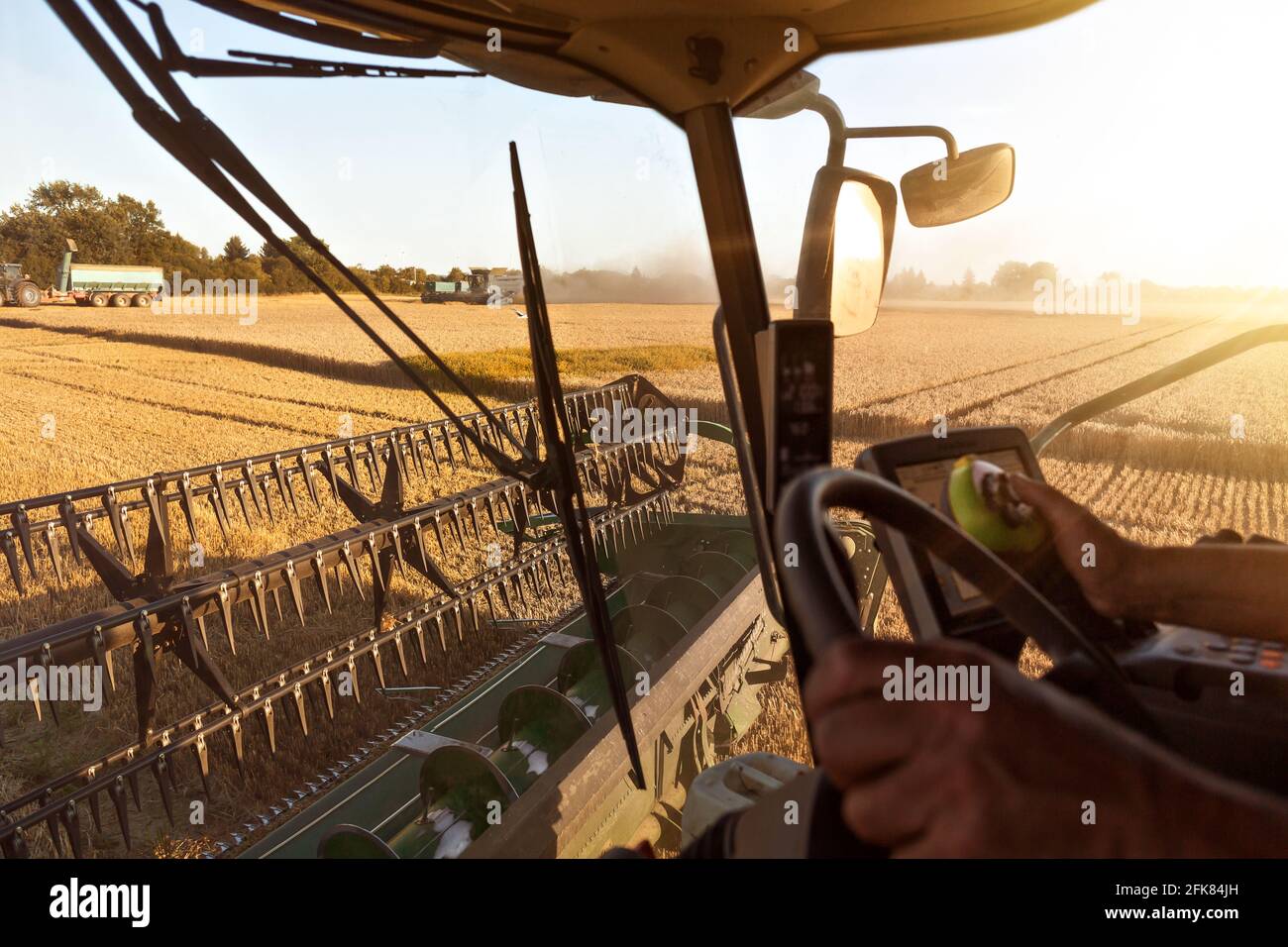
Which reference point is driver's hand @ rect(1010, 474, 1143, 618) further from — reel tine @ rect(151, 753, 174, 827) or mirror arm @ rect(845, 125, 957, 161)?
reel tine @ rect(151, 753, 174, 827)

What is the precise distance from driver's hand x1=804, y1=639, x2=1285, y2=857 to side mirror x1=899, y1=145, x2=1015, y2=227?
4.48 ft

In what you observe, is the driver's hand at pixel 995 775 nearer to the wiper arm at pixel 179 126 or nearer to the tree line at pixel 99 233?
the wiper arm at pixel 179 126

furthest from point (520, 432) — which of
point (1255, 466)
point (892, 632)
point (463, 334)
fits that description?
point (463, 334)

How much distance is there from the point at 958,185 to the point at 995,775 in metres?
1.46

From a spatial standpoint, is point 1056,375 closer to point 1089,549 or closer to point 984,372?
point 984,372

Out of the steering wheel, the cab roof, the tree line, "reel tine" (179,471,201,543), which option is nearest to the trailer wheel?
the tree line

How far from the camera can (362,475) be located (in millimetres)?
9016

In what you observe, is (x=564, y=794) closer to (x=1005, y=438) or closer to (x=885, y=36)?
(x=1005, y=438)

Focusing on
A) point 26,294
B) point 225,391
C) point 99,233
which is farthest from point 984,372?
point 26,294

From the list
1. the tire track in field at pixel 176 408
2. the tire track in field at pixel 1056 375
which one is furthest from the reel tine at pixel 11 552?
the tire track in field at pixel 1056 375

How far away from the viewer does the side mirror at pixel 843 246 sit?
1.72m

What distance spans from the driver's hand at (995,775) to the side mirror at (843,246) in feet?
3.78

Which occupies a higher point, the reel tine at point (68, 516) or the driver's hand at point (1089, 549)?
the driver's hand at point (1089, 549)
